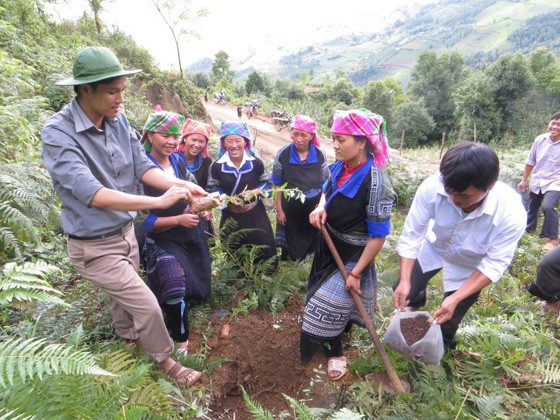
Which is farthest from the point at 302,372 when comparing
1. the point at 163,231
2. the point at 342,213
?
the point at 163,231

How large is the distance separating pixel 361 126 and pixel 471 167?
2.49 feet

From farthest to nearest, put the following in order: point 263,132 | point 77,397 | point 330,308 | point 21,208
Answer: point 263,132 → point 21,208 → point 330,308 → point 77,397

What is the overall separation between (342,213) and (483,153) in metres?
0.98

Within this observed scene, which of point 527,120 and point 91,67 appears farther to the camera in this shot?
point 527,120

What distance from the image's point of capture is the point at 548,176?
196 inches

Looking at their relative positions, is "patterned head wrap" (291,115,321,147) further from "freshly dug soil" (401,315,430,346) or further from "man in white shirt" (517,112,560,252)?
"man in white shirt" (517,112,560,252)

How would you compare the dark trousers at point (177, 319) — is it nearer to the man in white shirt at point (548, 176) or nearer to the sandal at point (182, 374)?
the sandal at point (182, 374)

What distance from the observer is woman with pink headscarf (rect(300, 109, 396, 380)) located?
2395 millimetres

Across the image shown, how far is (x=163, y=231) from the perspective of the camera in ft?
9.18

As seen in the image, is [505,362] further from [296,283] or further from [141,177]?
[141,177]

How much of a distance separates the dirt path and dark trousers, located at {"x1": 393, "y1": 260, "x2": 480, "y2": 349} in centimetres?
1029

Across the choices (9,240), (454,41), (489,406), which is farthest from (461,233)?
(454,41)

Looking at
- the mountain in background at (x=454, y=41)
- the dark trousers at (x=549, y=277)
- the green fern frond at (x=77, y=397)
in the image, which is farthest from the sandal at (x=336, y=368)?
the mountain in background at (x=454, y=41)

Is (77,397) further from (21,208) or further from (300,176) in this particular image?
(300,176)
